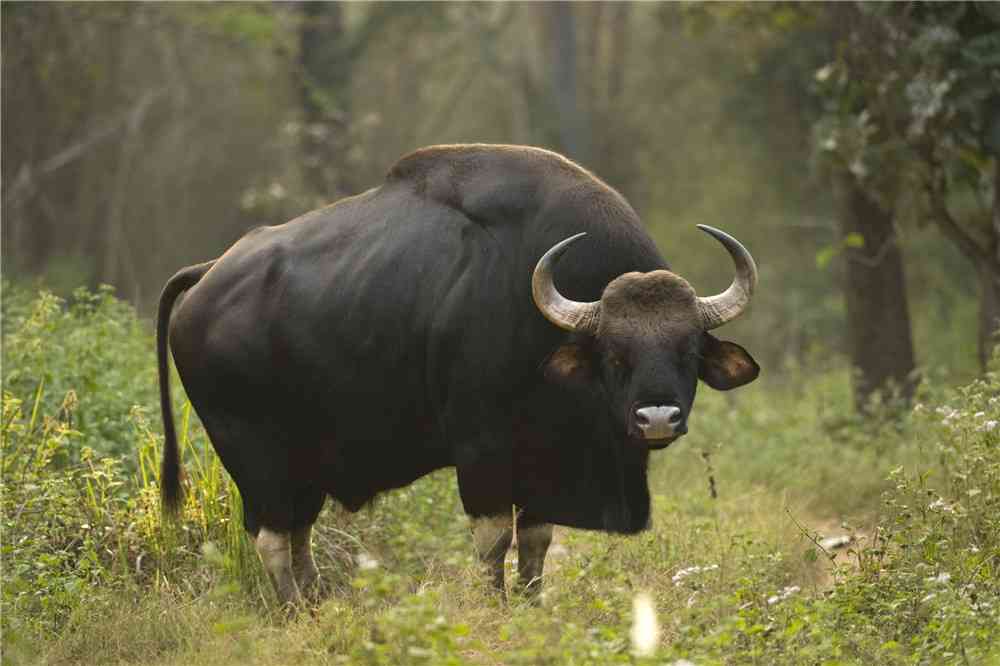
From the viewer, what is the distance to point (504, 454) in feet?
21.4

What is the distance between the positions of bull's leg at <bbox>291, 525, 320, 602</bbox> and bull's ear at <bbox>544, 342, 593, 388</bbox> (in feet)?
5.17

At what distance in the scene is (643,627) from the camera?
17.2 feet

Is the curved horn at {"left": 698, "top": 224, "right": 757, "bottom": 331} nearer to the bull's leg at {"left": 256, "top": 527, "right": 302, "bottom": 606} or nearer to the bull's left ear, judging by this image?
the bull's left ear

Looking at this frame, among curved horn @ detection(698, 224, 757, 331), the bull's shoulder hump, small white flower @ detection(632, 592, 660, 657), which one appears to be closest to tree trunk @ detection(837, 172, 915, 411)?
the bull's shoulder hump

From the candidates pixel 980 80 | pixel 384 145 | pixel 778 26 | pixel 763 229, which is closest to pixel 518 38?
pixel 384 145

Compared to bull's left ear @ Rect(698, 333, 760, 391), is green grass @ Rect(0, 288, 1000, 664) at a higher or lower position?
lower

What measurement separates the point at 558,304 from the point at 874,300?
669 cm

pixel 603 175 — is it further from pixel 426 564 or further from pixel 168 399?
pixel 426 564

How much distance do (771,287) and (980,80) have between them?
12.8m

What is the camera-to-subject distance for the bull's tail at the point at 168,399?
709cm

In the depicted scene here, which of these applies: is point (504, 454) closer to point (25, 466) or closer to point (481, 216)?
point (481, 216)

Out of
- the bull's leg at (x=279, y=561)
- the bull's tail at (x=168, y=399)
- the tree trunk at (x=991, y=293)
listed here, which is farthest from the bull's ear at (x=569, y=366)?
the tree trunk at (x=991, y=293)

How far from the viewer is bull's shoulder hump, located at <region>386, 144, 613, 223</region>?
6.80 m

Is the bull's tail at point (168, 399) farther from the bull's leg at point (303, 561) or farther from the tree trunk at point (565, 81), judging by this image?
the tree trunk at point (565, 81)
